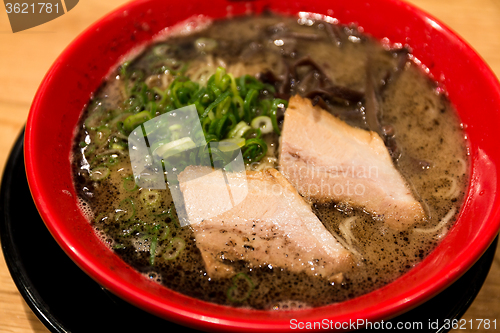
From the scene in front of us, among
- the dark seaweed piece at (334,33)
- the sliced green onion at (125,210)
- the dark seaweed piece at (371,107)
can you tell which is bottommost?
the sliced green onion at (125,210)

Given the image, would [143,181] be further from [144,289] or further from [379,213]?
[379,213]

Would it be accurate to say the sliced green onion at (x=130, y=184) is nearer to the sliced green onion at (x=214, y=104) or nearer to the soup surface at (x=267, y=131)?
the soup surface at (x=267, y=131)

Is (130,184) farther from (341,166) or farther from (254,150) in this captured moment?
(341,166)

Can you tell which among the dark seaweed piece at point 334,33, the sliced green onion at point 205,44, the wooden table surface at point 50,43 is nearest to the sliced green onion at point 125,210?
the wooden table surface at point 50,43

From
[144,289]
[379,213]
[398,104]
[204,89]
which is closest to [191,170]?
[204,89]

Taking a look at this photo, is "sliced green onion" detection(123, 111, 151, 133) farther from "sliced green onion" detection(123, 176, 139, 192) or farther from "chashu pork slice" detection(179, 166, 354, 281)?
"chashu pork slice" detection(179, 166, 354, 281)

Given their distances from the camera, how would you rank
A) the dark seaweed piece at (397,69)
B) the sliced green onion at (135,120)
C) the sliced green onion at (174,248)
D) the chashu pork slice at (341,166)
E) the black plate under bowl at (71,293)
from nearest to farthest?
the black plate under bowl at (71,293) < the sliced green onion at (174,248) < the chashu pork slice at (341,166) < the sliced green onion at (135,120) < the dark seaweed piece at (397,69)
